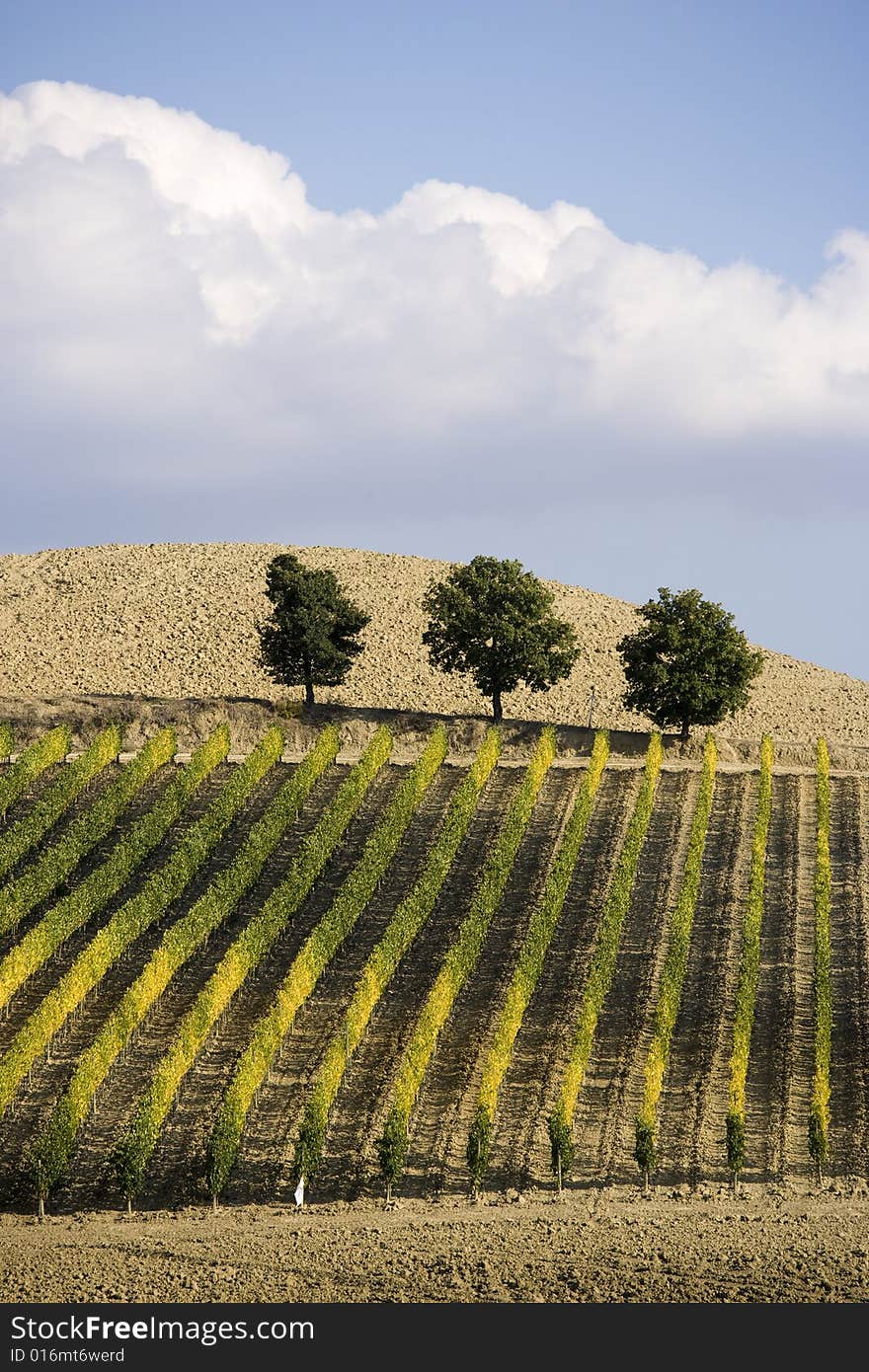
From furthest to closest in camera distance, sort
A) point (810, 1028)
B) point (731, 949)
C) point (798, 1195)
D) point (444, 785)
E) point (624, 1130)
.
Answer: point (444, 785), point (731, 949), point (810, 1028), point (624, 1130), point (798, 1195)

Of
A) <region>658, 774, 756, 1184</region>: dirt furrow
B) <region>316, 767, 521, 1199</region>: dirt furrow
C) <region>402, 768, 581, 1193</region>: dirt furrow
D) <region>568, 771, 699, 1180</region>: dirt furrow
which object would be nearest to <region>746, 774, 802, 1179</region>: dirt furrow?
<region>658, 774, 756, 1184</region>: dirt furrow

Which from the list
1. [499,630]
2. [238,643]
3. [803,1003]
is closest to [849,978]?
[803,1003]

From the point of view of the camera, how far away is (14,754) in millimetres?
68188

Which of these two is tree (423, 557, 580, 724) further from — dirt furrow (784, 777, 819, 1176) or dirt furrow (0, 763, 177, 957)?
dirt furrow (0, 763, 177, 957)

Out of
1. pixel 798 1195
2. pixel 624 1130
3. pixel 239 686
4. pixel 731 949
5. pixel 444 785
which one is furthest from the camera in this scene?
pixel 239 686

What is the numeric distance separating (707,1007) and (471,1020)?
7.27 m

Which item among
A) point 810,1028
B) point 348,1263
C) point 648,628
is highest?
point 648,628

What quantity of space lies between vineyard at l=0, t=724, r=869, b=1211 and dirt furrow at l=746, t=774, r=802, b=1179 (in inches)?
4.1

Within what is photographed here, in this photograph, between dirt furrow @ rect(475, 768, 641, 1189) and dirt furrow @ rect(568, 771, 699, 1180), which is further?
dirt furrow @ rect(568, 771, 699, 1180)

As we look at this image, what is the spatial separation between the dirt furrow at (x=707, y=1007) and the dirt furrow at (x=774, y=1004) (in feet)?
2.90

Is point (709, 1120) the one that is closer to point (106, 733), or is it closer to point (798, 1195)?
point (798, 1195)

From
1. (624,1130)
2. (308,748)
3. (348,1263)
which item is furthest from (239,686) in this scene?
(348,1263)

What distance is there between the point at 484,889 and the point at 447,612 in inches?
706

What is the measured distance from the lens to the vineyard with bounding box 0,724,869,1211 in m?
41.8
